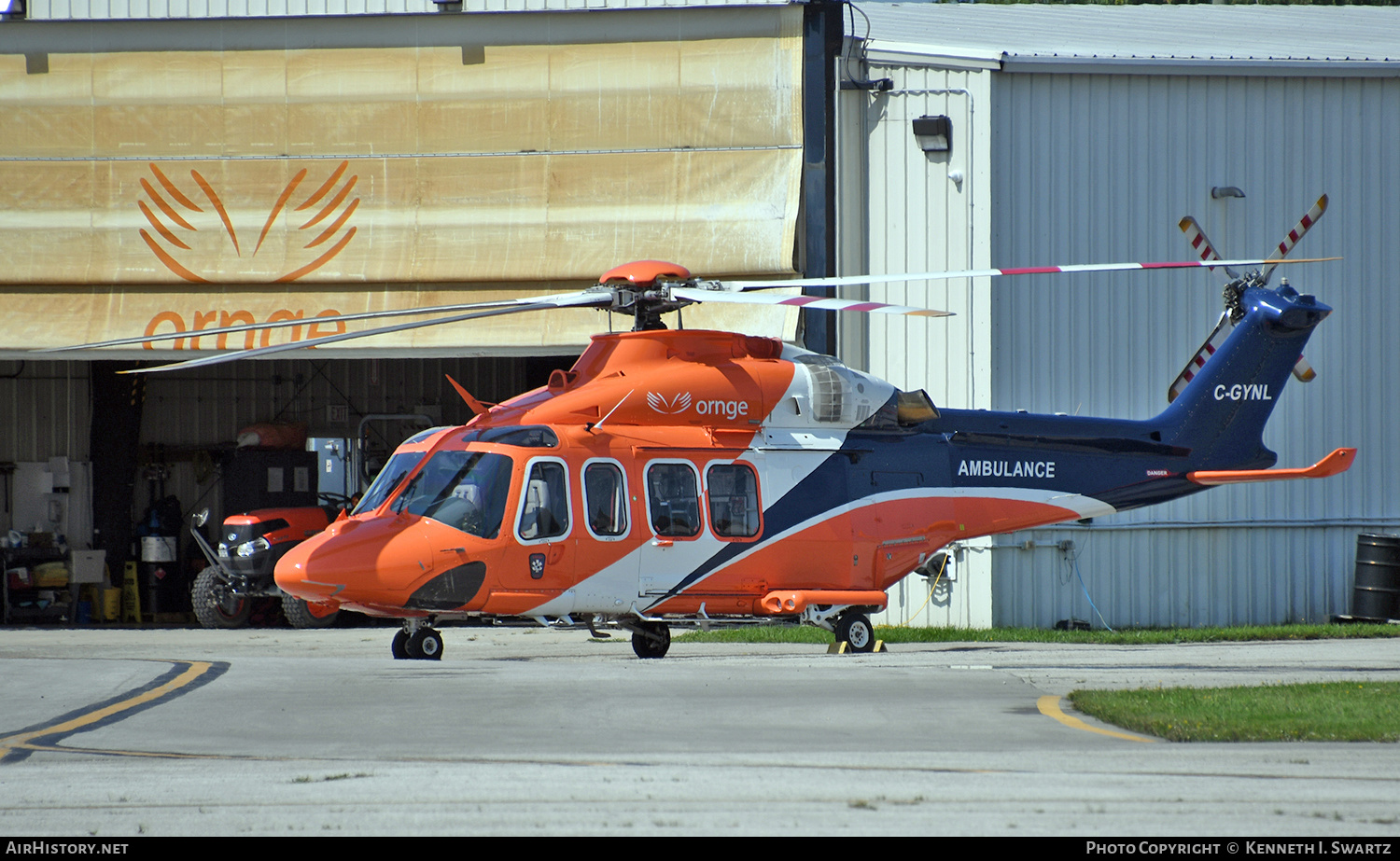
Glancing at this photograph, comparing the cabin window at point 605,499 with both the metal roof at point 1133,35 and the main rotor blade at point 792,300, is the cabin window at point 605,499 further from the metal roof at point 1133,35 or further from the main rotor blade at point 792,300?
the metal roof at point 1133,35

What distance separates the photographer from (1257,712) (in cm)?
847

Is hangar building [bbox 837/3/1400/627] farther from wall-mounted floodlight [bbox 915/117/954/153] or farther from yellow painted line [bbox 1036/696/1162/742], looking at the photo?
yellow painted line [bbox 1036/696/1162/742]

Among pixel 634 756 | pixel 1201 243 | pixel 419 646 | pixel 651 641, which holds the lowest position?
pixel 651 641

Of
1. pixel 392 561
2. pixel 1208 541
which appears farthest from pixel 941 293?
pixel 392 561

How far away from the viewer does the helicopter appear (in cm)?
1188

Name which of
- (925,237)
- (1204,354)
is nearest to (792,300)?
(1204,354)

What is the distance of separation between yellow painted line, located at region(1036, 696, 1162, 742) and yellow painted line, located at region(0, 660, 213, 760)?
5.82 meters

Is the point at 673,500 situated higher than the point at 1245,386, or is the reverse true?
the point at 1245,386

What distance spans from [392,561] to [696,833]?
23.6ft

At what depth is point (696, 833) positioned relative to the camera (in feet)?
16.2

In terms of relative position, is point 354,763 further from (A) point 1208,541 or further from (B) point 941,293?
(A) point 1208,541

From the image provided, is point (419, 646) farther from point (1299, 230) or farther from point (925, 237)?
point (1299, 230)

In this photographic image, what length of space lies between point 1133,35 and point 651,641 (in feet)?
42.4

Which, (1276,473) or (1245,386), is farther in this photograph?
(1245,386)
